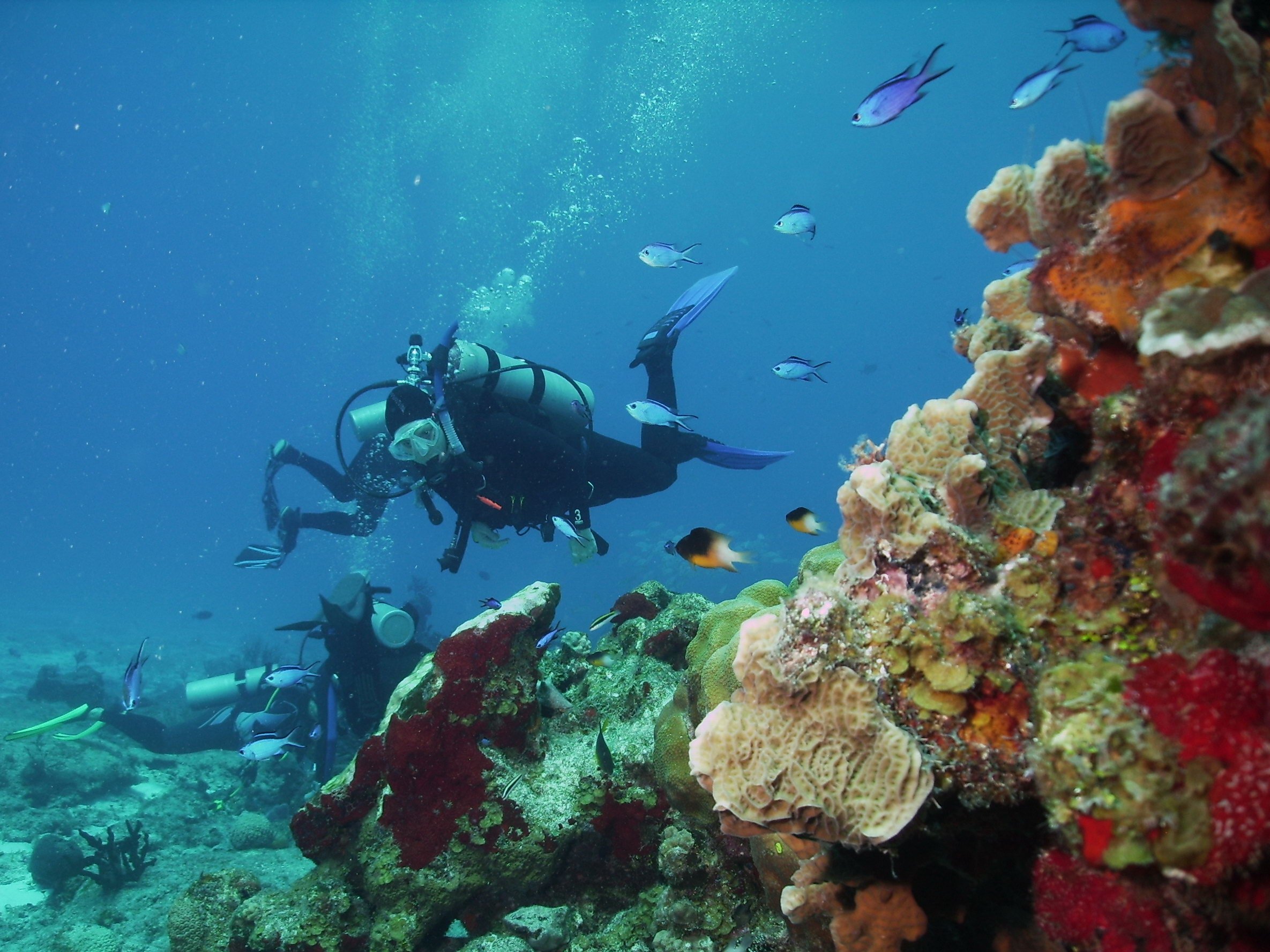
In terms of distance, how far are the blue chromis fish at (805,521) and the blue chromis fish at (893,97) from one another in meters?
2.89

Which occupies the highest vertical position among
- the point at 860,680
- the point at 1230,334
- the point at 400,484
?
the point at 400,484

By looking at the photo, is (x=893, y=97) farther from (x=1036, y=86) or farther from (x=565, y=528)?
(x=565, y=528)

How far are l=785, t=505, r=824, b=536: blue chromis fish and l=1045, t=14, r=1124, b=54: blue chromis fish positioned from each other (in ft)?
13.0

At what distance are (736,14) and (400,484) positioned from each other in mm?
77715

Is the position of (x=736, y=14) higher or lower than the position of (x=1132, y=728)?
Result: higher

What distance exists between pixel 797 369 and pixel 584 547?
11.1 feet

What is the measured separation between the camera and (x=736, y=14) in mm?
63188

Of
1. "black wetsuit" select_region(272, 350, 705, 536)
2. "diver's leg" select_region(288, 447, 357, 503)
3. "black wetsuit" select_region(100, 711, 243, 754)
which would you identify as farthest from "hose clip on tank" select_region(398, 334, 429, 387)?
"black wetsuit" select_region(100, 711, 243, 754)

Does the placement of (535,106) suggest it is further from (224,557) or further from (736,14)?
(224,557)

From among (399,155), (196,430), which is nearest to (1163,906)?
(399,155)

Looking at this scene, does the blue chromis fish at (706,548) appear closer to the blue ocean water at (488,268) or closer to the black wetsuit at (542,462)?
the black wetsuit at (542,462)

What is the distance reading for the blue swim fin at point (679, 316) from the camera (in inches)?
315

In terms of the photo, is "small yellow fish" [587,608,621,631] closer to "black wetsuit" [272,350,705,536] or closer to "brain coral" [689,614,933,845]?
"black wetsuit" [272,350,705,536]

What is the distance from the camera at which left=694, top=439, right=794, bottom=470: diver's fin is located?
7.52m
